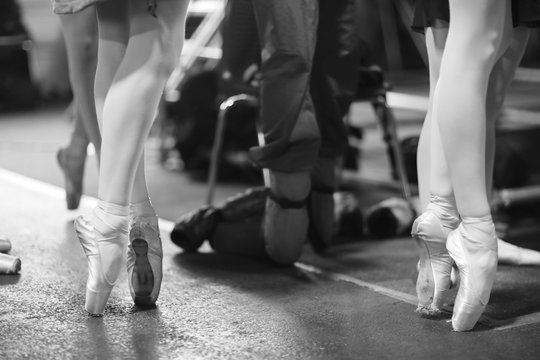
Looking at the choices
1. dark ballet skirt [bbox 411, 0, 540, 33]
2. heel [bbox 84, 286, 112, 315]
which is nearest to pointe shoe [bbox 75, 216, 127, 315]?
heel [bbox 84, 286, 112, 315]

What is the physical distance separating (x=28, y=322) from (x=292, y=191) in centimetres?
68

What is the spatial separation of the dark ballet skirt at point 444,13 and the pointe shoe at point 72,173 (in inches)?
49.0

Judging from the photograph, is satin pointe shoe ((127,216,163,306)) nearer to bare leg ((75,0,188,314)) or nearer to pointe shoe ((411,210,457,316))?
bare leg ((75,0,188,314))

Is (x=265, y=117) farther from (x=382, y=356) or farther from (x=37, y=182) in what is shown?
(x=37, y=182)

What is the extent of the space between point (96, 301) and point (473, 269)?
68 cm

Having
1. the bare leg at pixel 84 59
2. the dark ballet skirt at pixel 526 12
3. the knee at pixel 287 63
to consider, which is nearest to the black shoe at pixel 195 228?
the bare leg at pixel 84 59

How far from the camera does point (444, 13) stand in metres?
1.66

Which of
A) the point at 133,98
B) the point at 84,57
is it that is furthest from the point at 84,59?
the point at 133,98

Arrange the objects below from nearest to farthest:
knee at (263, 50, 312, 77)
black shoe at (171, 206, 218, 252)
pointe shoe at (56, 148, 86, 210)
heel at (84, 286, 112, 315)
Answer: heel at (84, 286, 112, 315) → knee at (263, 50, 312, 77) → black shoe at (171, 206, 218, 252) → pointe shoe at (56, 148, 86, 210)

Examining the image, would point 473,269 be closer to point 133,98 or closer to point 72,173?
point 133,98

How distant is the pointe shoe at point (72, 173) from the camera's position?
2.65 meters

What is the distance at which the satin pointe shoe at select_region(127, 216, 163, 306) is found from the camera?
1.73m

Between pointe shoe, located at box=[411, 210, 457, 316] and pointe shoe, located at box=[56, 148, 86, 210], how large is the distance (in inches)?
50.7

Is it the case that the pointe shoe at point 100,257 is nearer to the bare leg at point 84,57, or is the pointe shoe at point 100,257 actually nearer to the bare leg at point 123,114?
the bare leg at point 123,114
